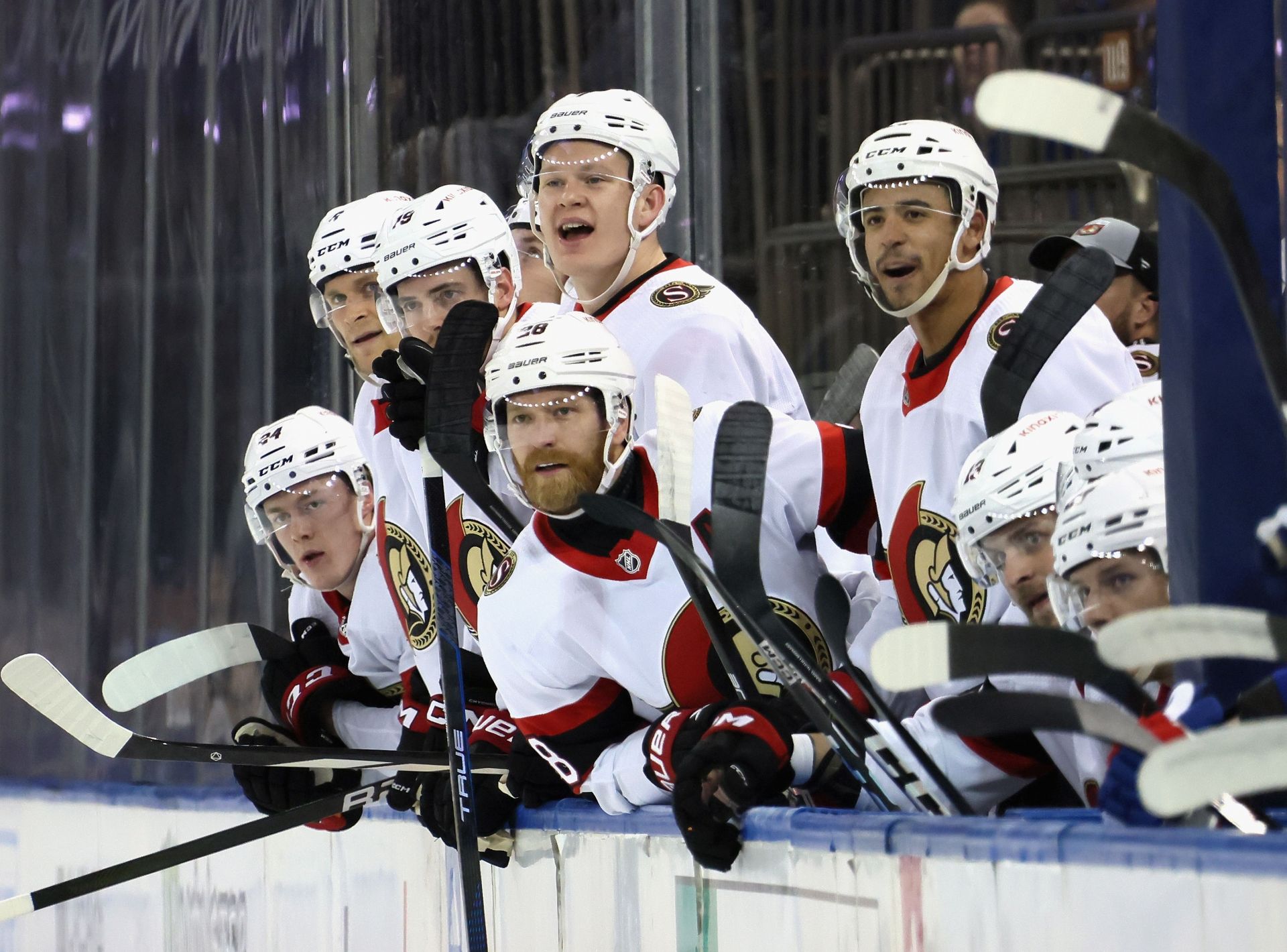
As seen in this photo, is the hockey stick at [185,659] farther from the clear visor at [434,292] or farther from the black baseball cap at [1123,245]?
the black baseball cap at [1123,245]

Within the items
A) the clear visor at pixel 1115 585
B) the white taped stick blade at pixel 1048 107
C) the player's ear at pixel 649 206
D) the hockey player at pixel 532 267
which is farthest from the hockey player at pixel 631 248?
the white taped stick blade at pixel 1048 107

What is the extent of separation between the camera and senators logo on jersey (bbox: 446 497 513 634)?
2525mm

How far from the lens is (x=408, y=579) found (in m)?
2.76

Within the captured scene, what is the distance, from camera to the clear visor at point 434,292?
2.59 meters

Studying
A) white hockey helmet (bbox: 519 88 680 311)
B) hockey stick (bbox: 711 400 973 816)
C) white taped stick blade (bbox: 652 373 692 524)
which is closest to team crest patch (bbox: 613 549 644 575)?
white taped stick blade (bbox: 652 373 692 524)

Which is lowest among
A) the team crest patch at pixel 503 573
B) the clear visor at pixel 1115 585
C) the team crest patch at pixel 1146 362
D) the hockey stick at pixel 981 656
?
the hockey stick at pixel 981 656

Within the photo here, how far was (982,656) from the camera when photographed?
1363 millimetres

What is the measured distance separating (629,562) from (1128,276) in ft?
2.94

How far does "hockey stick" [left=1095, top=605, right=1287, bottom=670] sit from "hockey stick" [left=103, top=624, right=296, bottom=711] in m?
1.81

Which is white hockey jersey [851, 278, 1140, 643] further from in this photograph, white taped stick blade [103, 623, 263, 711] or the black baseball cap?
white taped stick blade [103, 623, 263, 711]

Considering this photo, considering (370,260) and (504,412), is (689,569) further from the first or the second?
(370,260)

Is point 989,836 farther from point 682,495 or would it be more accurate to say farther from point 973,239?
point 973,239

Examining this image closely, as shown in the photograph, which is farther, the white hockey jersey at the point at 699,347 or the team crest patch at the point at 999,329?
the white hockey jersey at the point at 699,347

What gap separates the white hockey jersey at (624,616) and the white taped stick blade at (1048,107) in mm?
940
